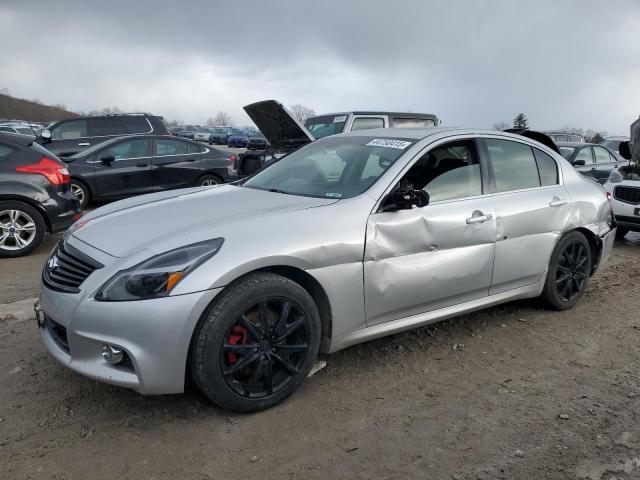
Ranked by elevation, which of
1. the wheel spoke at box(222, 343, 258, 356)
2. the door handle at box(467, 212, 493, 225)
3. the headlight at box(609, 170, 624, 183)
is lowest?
the wheel spoke at box(222, 343, 258, 356)

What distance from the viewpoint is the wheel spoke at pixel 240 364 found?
279 centimetres

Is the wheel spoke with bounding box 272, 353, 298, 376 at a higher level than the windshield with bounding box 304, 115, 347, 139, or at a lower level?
lower

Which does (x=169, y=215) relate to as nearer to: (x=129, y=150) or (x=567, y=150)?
(x=129, y=150)

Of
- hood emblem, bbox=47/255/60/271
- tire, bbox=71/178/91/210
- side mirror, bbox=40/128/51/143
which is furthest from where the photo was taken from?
side mirror, bbox=40/128/51/143

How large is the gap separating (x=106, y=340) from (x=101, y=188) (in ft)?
24.9

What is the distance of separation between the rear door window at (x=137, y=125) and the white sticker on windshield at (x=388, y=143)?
31.8ft

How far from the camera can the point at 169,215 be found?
129 inches

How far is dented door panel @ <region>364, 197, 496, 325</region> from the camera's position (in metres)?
3.27

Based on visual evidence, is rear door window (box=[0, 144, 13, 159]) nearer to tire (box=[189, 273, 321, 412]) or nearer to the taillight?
the taillight

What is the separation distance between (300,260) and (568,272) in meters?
2.83

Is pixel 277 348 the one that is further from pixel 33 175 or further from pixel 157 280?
pixel 33 175

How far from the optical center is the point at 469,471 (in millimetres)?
2537

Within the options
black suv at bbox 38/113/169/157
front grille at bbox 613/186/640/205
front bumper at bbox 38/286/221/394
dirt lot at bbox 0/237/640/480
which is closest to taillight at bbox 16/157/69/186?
dirt lot at bbox 0/237/640/480

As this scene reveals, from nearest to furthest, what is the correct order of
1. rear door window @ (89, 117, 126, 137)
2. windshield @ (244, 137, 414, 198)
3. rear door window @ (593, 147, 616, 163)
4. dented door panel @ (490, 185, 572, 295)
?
windshield @ (244, 137, 414, 198), dented door panel @ (490, 185, 572, 295), rear door window @ (89, 117, 126, 137), rear door window @ (593, 147, 616, 163)
